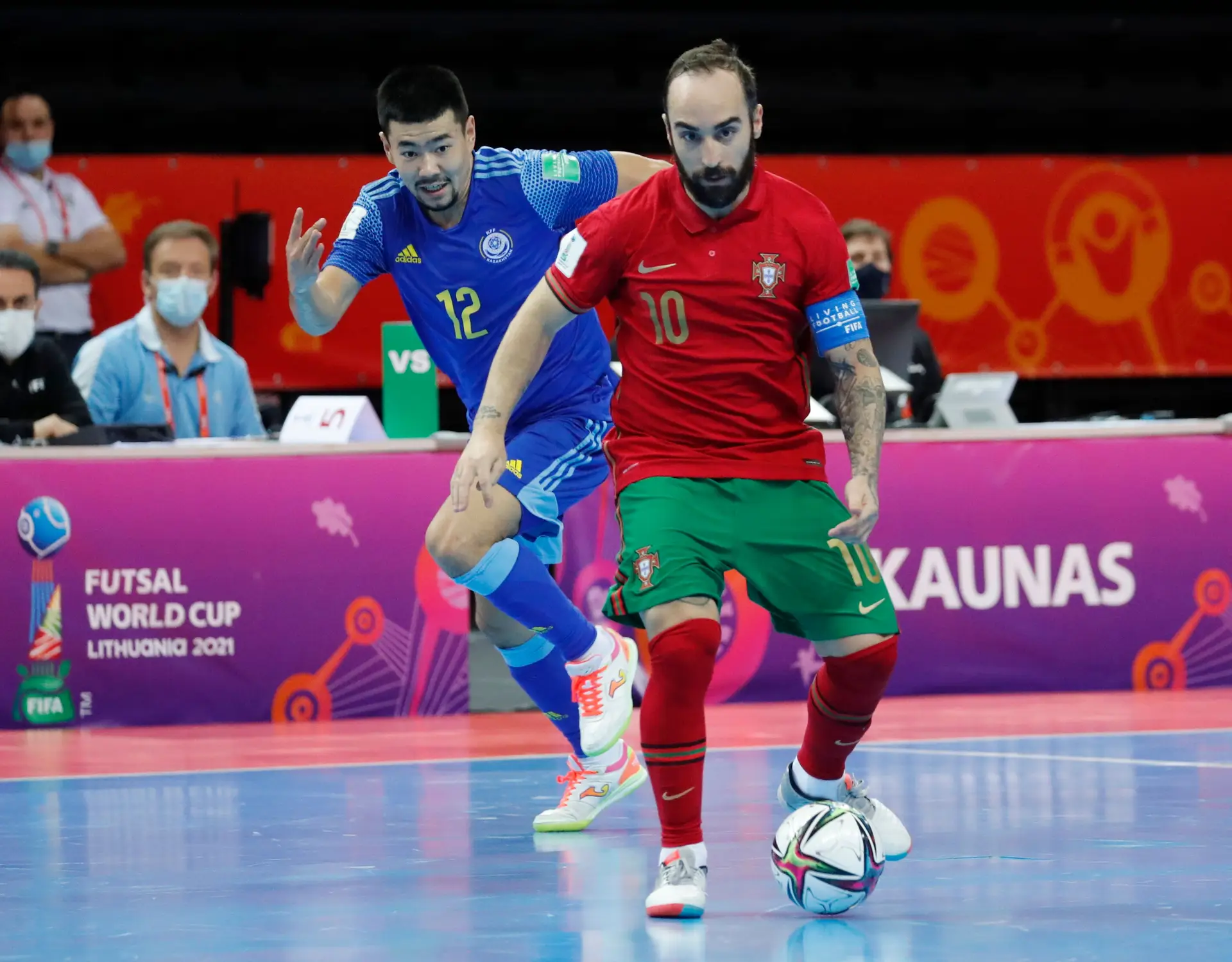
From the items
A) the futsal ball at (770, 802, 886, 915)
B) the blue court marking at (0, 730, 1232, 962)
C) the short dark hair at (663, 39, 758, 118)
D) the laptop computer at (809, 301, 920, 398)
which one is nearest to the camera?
the blue court marking at (0, 730, 1232, 962)

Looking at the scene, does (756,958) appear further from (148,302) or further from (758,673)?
(148,302)

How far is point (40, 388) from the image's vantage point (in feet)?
26.9

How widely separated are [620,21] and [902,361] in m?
5.12

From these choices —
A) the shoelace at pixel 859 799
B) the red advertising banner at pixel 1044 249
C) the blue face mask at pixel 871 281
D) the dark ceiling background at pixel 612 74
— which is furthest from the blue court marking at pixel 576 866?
the dark ceiling background at pixel 612 74

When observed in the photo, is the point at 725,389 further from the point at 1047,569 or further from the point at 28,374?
the point at 28,374

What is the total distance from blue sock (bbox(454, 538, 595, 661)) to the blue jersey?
1.55 ft

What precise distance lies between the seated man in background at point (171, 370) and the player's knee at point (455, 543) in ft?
12.7

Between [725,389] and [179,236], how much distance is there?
18.8ft

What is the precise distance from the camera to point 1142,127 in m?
13.9

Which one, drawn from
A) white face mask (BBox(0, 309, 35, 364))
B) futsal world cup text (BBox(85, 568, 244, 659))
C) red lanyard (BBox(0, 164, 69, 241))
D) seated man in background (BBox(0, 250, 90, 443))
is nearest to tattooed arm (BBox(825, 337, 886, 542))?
futsal world cup text (BBox(85, 568, 244, 659))

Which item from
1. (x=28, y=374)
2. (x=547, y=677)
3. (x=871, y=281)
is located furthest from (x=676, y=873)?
(x=871, y=281)

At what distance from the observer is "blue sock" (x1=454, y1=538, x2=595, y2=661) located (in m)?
4.94

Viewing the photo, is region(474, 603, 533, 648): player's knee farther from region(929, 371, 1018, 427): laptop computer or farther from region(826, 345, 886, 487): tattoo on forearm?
region(929, 371, 1018, 427): laptop computer

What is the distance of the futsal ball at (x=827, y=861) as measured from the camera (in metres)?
3.61
